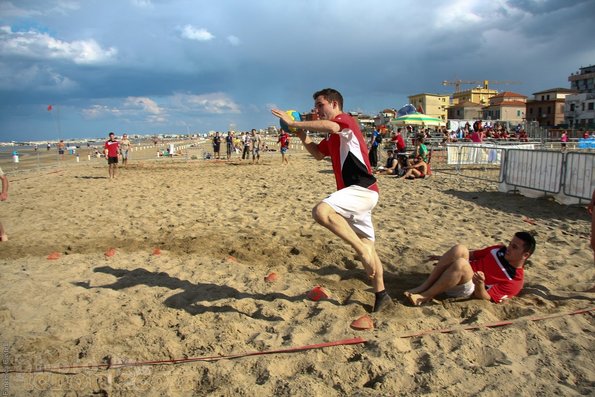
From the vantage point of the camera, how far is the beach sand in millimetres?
2783

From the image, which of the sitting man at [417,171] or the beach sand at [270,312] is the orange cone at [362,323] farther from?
the sitting man at [417,171]

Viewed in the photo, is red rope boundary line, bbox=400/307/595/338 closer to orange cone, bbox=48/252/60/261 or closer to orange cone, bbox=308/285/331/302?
orange cone, bbox=308/285/331/302

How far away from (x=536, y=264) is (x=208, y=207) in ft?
20.9

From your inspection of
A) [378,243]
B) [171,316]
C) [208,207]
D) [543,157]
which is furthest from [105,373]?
[543,157]

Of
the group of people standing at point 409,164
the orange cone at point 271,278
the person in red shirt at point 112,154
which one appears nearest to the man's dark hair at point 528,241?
the orange cone at point 271,278

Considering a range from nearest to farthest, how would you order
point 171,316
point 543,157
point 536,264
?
point 171,316 → point 536,264 → point 543,157

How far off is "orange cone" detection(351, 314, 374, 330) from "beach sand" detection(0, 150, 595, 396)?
0.21ft

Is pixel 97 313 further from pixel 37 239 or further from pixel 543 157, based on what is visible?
pixel 543 157

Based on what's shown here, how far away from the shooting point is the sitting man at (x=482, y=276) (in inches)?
152

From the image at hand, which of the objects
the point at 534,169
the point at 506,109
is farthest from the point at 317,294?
the point at 506,109

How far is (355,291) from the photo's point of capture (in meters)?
4.34

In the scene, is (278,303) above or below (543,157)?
below

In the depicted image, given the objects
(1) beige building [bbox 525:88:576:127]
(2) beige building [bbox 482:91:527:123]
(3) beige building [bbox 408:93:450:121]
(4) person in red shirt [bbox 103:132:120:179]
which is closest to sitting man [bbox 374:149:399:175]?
(4) person in red shirt [bbox 103:132:120:179]

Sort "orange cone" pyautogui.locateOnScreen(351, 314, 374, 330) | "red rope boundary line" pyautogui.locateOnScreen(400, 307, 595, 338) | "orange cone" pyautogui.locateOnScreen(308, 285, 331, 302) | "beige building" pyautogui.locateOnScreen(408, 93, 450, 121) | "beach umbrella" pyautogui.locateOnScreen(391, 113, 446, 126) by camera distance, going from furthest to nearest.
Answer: "beige building" pyautogui.locateOnScreen(408, 93, 450, 121) < "beach umbrella" pyautogui.locateOnScreen(391, 113, 446, 126) < "orange cone" pyautogui.locateOnScreen(308, 285, 331, 302) < "orange cone" pyautogui.locateOnScreen(351, 314, 374, 330) < "red rope boundary line" pyautogui.locateOnScreen(400, 307, 595, 338)
